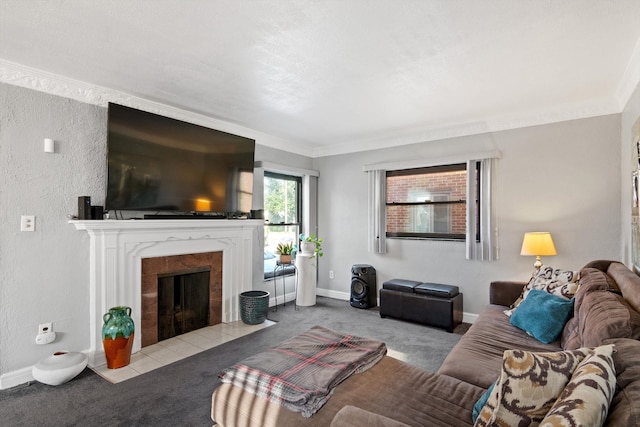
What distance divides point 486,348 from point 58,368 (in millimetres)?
3145

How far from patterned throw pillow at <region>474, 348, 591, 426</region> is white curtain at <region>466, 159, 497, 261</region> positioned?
10.3ft

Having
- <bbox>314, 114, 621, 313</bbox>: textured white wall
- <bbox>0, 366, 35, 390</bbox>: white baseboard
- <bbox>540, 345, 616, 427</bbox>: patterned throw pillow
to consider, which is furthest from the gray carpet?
<bbox>540, 345, 616, 427</bbox>: patterned throw pillow

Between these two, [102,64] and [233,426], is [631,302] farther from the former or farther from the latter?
Answer: [102,64]

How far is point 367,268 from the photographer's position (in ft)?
16.1

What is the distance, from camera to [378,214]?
498 cm

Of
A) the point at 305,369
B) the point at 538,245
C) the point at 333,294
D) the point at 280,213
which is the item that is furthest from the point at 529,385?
the point at 333,294

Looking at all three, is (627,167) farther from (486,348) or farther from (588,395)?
(588,395)

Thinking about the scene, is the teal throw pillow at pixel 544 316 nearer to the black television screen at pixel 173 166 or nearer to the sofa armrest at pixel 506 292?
the sofa armrest at pixel 506 292

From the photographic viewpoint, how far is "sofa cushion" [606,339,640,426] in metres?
0.81

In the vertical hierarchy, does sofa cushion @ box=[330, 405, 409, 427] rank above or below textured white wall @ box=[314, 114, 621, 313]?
below

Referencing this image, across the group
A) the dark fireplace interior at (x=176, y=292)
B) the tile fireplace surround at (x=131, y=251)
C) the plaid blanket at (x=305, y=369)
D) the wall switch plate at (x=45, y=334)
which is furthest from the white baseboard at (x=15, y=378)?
the plaid blanket at (x=305, y=369)

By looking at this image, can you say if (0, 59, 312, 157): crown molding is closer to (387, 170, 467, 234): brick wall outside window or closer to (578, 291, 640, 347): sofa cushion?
(387, 170, 467, 234): brick wall outside window

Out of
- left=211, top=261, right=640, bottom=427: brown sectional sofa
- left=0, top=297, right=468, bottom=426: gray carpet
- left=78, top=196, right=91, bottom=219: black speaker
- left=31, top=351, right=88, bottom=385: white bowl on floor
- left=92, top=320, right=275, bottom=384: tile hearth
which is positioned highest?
left=78, top=196, right=91, bottom=219: black speaker

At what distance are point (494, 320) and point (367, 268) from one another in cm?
222
